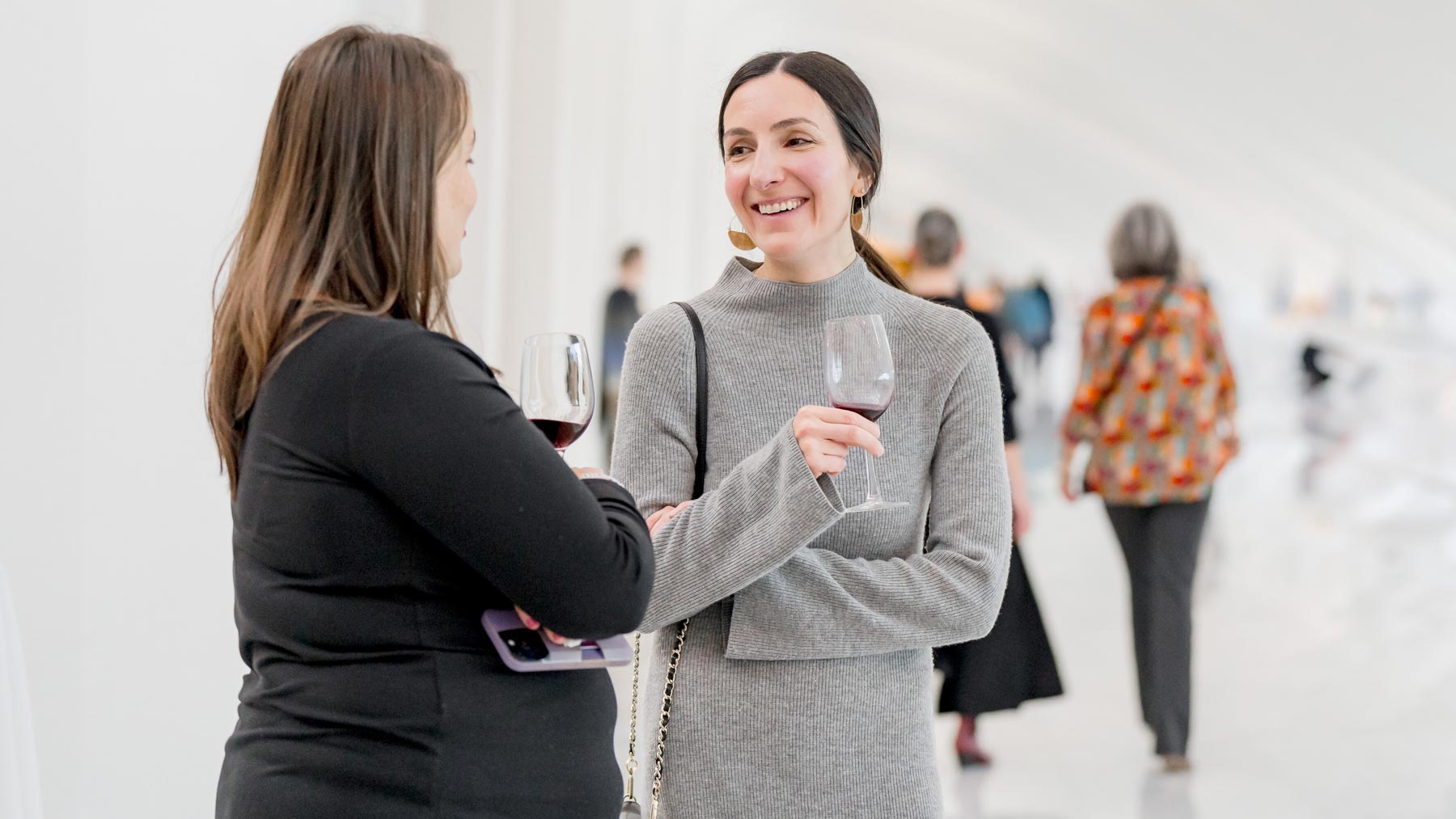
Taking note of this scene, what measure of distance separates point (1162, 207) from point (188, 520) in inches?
141

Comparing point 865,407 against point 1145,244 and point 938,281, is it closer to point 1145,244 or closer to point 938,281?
point 938,281

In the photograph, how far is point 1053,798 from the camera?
14.0ft

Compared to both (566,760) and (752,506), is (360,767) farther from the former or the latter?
(752,506)

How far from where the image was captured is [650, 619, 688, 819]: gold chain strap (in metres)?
1.81

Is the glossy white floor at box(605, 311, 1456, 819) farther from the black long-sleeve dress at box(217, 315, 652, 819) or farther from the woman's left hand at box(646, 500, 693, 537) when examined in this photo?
the black long-sleeve dress at box(217, 315, 652, 819)

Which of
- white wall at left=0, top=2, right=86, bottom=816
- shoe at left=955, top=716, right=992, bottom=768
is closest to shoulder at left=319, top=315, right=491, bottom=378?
white wall at left=0, top=2, right=86, bottom=816

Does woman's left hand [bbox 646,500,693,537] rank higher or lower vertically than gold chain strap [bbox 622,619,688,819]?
higher

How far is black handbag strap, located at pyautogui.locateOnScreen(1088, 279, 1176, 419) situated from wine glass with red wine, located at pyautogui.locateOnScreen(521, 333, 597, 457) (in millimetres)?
3545

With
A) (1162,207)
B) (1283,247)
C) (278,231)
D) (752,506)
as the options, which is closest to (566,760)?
(752,506)

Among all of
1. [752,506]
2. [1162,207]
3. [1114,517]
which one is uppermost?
[1162,207]

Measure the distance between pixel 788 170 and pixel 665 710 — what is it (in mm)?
765

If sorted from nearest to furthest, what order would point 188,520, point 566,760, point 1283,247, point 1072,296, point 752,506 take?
point 566,760 → point 752,506 → point 188,520 → point 1283,247 → point 1072,296

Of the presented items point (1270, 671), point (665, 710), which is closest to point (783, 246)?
point (665, 710)

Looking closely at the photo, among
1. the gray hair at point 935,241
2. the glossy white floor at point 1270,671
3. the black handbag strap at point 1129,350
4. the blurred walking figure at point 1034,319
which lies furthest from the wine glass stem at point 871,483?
the blurred walking figure at point 1034,319
